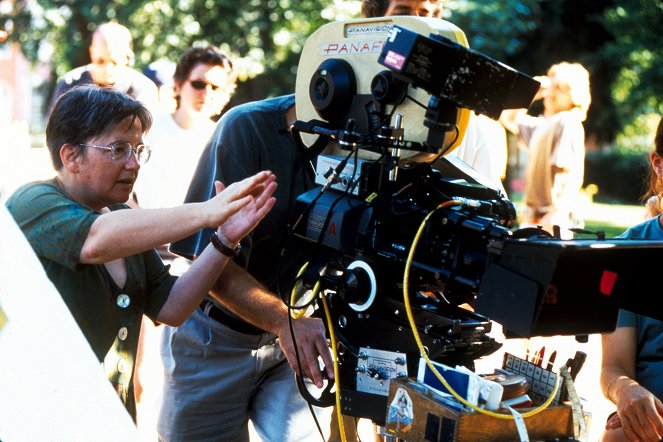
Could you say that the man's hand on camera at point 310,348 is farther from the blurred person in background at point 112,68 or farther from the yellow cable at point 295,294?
the blurred person in background at point 112,68

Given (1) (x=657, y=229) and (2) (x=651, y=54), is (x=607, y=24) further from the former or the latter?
(1) (x=657, y=229)

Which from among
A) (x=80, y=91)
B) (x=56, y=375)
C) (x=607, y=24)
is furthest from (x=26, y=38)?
(x=56, y=375)

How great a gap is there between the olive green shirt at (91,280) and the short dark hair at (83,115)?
0.47 ft

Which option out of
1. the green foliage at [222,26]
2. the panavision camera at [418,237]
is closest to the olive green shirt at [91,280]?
the panavision camera at [418,237]

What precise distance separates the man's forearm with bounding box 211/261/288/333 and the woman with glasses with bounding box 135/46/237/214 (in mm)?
2410

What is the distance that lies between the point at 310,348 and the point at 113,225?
63cm

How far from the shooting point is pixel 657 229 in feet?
9.27

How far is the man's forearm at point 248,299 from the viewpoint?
2.59 metres

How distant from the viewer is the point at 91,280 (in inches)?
93.8

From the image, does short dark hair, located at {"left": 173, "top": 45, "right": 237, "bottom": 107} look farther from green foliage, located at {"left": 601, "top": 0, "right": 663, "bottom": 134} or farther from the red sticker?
green foliage, located at {"left": 601, "top": 0, "right": 663, "bottom": 134}

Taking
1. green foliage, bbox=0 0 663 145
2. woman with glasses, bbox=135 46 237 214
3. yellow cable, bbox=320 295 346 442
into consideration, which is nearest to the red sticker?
yellow cable, bbox=320 295 346 442

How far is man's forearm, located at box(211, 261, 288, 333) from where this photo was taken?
8.48ft

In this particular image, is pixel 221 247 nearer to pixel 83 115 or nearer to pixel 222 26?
pixel 83 115

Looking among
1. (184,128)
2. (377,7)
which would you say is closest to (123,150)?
(377,7)
